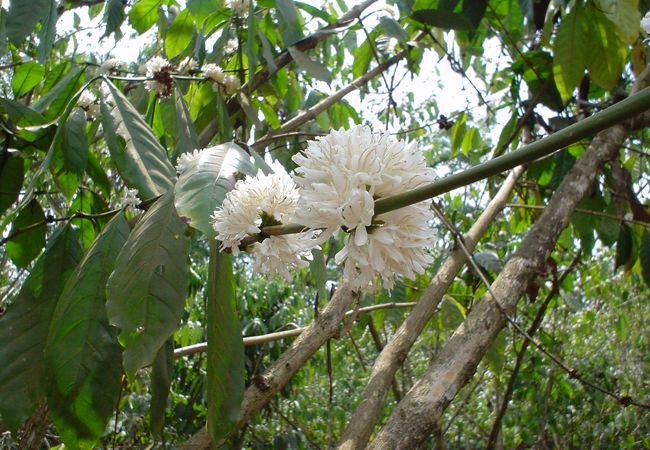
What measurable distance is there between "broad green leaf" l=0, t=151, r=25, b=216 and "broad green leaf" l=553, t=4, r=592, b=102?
127 centimetres

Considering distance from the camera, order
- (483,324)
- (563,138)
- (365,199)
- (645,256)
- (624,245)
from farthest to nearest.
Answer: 1. (624,245)
2. (645,256)
3. (483,324)
4. (365,199)
5. (563,138)

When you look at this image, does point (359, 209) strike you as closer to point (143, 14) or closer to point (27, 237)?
point (27, 237)

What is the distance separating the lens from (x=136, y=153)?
921mm

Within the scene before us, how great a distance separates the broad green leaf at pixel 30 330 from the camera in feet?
2.85

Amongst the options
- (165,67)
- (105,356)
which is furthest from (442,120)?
(105,356)

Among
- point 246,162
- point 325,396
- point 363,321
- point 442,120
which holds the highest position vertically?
point 442,120

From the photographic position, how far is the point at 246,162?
0.77 m

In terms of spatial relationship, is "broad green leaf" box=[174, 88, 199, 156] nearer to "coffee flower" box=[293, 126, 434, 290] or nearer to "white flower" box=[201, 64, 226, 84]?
"white flower" box=[201, 64, 226, 84]

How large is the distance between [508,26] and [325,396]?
12.7ft

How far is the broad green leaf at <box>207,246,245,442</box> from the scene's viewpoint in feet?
2.22

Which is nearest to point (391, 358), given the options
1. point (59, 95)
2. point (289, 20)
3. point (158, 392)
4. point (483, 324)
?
point (483, 324)

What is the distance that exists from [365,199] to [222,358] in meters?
0.27

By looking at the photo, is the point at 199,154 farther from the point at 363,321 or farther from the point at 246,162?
the point at 363,321

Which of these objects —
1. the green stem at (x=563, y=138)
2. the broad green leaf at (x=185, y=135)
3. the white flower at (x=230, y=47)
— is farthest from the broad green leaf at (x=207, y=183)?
the white flower at (x=230, y=47)
